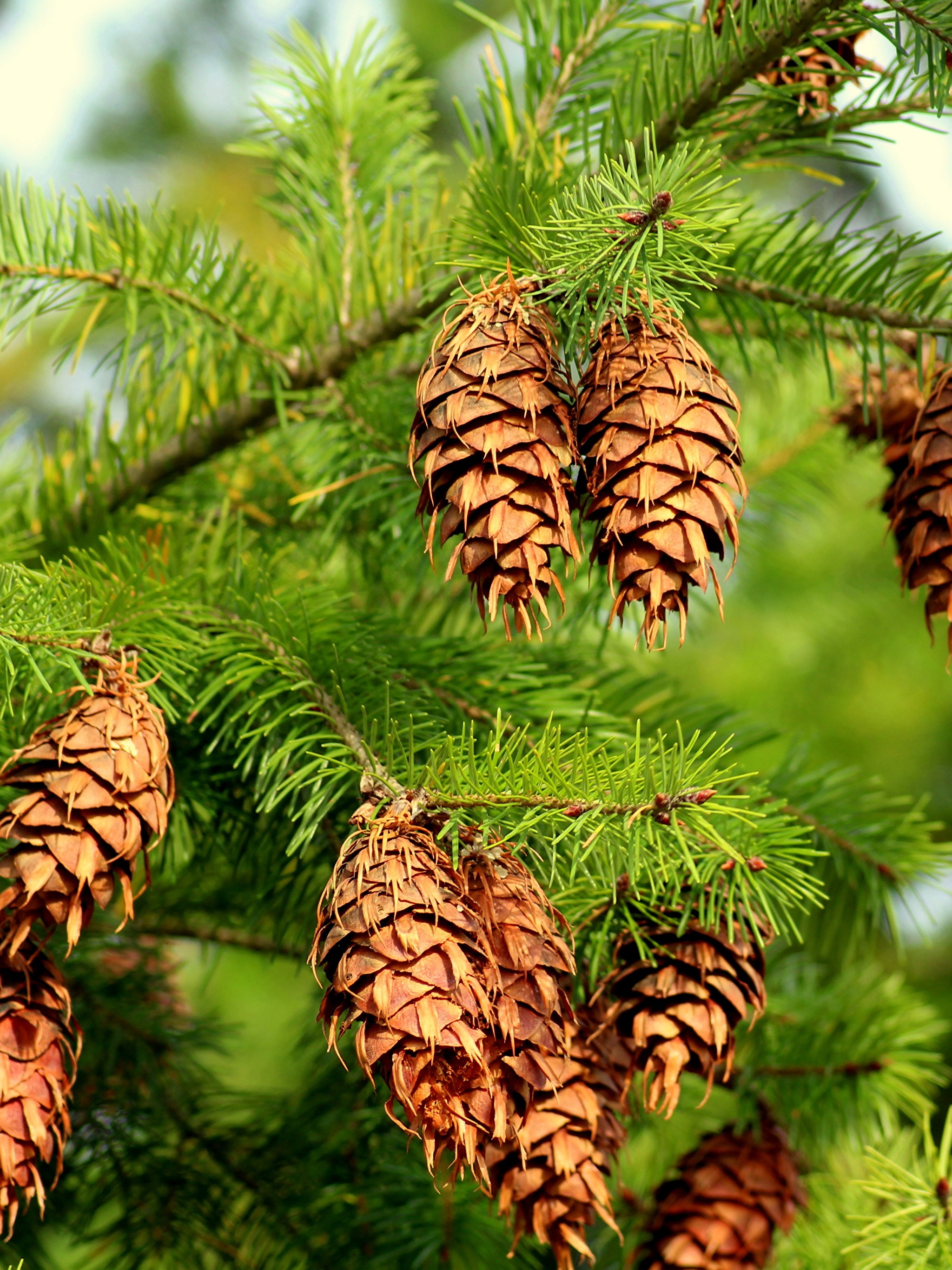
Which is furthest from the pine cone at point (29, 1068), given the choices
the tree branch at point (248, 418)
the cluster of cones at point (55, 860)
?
the tree branch at point (248, 418)

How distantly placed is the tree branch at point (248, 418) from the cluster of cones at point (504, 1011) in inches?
15.9

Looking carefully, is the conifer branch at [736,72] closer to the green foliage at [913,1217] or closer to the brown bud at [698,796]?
the brown bud at [698,796]

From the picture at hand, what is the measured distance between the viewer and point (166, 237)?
75cm

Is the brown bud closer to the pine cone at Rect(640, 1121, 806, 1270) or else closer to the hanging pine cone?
the hanging pine cone

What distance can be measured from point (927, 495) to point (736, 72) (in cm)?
27

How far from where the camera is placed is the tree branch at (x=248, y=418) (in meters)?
0.78

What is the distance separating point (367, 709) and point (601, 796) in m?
0.20

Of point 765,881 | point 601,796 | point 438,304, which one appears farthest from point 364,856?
point 438,304

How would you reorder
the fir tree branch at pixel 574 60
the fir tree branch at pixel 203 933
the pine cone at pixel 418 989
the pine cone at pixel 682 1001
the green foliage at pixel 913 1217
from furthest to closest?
the fir tree branch at pixel 203 933
the fir tree branch at pixel 574 60
the green foliage at pixel 913 1217
the pine cone at pixel 682 1001
the pine cone at pixel 418 989

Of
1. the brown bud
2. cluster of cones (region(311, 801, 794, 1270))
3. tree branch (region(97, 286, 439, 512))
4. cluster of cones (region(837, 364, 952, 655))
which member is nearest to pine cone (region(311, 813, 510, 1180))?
cluster of cones (region(311, 801, 794, 1270))

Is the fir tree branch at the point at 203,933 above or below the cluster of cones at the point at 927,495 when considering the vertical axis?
below

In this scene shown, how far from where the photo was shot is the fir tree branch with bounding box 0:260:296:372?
2.39ft

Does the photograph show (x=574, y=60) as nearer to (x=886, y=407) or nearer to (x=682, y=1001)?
(x=886, y=407)

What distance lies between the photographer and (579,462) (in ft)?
1.79
